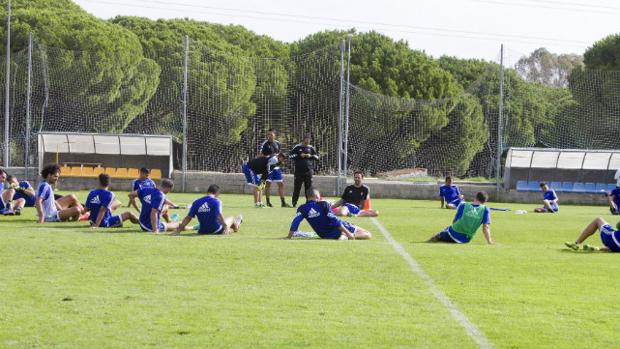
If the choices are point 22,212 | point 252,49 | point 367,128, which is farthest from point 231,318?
point 252,49

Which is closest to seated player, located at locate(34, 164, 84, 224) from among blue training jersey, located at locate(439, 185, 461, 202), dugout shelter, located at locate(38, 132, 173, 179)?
blue training jersey, located at locate(439, 185, 461, 202)

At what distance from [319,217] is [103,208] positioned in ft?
13.3

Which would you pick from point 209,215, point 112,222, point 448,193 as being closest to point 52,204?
point 112,222

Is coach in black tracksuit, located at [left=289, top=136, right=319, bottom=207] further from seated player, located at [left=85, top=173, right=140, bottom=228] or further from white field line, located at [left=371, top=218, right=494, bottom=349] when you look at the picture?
white field line, located at [left=371, top=218, right=494, bottom=349]

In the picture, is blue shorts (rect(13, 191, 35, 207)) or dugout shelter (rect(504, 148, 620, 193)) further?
dugout shelter (rect(504, 148, 620, 193))

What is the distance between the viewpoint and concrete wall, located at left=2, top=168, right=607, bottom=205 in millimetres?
35531

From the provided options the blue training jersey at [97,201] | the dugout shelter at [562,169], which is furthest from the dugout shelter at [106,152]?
the blue training jersey at [97,201]

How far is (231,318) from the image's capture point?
9.42 m

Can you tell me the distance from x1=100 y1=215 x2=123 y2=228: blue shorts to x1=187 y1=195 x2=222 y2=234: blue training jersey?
1.96 meters

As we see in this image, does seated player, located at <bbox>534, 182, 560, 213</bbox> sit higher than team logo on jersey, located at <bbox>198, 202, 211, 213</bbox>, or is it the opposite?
team logo on jersey, located at <bbox>198, 202, 211, 213</bbox>

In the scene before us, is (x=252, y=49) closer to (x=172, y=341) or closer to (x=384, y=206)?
(x=384, y=206)

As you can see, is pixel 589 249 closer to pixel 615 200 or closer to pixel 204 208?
pixel 204 208

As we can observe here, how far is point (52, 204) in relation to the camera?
20391 mm

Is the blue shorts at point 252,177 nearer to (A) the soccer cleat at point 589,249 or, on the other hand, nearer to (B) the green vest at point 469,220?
(B) the green vest at point 469,220
